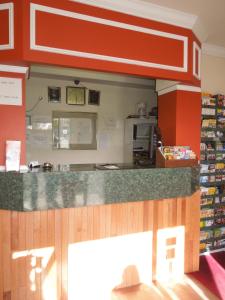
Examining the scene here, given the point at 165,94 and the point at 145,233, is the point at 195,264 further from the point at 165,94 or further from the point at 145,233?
the point at 165,94

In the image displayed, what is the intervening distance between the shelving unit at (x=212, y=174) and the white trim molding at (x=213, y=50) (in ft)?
1.94

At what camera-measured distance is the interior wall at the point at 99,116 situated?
379 centimetres

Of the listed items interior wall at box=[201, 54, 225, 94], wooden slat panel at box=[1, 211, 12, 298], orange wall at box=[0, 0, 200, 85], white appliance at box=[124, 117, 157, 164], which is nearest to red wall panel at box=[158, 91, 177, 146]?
orange wall at box=[0, 0, 200, 85]

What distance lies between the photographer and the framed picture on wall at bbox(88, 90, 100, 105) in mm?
4047

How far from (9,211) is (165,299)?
160 cm

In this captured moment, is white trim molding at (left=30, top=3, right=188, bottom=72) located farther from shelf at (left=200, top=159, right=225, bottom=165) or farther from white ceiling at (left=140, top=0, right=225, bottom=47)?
shelf at (left=200, top=159, right=225, bottom=165)

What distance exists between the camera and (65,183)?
6.57 ft

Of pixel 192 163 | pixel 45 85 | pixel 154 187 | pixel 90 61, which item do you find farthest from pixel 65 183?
pixel 45 85

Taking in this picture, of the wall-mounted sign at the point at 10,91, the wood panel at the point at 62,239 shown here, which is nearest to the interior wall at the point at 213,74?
the wood panel at the point at 62,239

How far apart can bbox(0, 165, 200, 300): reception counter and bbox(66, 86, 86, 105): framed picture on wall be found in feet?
6.48

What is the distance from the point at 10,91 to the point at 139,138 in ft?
8.33

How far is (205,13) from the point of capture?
2414 mm

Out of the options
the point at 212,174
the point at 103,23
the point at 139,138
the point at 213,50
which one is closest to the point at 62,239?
the point at 103,23

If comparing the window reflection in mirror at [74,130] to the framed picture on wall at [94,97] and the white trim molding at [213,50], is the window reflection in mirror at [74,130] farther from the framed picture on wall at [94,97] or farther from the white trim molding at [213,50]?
the white trim molding at [213,50]
